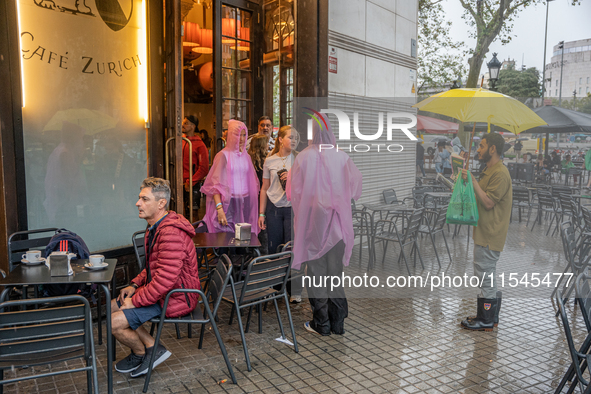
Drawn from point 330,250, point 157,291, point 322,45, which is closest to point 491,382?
point 330,250

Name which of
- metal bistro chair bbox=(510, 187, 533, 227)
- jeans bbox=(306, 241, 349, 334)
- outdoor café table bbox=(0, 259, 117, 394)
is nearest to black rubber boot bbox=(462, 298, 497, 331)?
metal bistro chair bbox=(510, 187, 533, 227)

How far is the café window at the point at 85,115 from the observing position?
4492 millimetres

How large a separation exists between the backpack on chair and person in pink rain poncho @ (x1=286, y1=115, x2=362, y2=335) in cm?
199

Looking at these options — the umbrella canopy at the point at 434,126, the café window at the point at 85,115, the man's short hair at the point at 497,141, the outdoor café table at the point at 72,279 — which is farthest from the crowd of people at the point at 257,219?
the umbrella canopy at the point at 434,126

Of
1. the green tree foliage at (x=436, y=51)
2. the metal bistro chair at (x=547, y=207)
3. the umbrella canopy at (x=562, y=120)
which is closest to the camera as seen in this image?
the umbrella canopy at (x=562, y=120)

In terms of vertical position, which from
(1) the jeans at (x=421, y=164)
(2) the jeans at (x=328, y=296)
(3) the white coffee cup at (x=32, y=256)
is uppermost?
(1) the jeans at (x=421, y=164)

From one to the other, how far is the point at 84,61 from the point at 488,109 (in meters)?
4.19

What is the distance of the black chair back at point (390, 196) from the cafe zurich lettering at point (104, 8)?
437 centimetres

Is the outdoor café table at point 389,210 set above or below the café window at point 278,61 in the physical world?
below

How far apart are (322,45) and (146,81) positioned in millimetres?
2057

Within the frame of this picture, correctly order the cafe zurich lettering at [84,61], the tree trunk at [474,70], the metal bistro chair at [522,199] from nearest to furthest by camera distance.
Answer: the cafe zurich lettering at [84,61] < the metal bistro chair at [522,199] < the tree trunk at [474,70]

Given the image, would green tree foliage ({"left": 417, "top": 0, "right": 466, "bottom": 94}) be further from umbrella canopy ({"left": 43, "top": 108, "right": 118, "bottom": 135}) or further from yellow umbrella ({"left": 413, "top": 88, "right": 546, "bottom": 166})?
umbrella canopy ({"left": 43, "top": 108, "right": 118, "bottom": 135})

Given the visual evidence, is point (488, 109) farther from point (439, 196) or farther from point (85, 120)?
point (85, 120)

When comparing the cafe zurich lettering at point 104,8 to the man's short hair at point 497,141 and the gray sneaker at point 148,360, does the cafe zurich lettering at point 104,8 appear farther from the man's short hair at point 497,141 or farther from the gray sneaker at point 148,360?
the man's short hair at point 497,141
